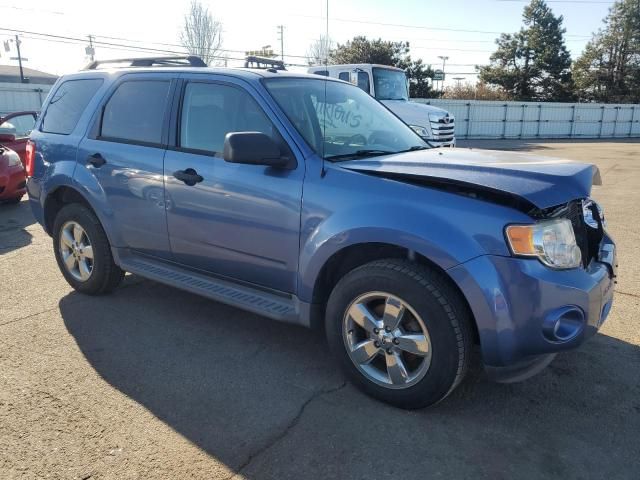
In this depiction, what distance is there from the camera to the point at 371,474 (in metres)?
2.51

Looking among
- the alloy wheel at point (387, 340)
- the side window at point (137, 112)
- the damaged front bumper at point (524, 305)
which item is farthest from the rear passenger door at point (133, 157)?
the damaged front bumper at point (524, 305)

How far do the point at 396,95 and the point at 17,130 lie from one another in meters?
8.78

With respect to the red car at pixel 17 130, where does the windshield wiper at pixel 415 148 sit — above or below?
above

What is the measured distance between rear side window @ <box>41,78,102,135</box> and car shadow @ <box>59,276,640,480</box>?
1754 mm

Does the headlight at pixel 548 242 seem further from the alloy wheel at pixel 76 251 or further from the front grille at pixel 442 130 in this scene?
the front grille at pixel 442 130

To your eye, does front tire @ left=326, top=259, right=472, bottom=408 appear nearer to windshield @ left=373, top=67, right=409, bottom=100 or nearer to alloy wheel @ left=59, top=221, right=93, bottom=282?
alloy wheel @ left=59, top=221, right=93, bottom=282

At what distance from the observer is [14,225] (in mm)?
7750

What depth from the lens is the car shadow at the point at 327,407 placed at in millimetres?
2623

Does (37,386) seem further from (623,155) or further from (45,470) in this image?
(623,155)

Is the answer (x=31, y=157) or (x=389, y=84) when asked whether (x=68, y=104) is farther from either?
(x=389, y=84)

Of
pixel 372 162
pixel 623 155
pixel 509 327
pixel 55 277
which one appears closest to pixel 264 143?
pixel 372 162

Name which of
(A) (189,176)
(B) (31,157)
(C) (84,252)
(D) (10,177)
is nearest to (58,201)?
(B) (31,157)

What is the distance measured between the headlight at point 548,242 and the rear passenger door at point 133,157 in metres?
2.48

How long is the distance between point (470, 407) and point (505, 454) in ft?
1.43
